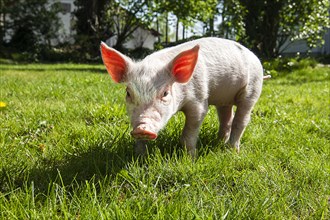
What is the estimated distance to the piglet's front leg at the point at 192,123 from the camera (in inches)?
116

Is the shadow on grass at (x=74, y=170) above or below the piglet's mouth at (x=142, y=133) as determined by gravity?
below

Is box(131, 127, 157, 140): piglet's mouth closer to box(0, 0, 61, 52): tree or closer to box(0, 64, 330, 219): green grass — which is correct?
box(0, 64, 330, 219): green grass

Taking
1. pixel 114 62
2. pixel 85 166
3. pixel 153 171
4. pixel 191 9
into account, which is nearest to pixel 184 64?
pixel 114 62

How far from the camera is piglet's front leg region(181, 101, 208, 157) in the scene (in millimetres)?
2953

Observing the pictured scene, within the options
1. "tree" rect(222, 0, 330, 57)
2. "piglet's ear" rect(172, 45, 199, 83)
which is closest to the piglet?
"piglet's ear" rect(172, 45, 199, 83)

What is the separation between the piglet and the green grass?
0.23m

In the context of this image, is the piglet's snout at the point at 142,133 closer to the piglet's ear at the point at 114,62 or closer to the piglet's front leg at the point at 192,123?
the piglet's ear at the point at 114,62

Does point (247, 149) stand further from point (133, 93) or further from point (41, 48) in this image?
point (41, 48)

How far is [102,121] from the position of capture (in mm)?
4234

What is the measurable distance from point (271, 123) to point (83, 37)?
17.1 metres

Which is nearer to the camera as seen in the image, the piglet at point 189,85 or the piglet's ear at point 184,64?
the piglet at point 189,85

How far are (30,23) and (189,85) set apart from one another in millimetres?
19365

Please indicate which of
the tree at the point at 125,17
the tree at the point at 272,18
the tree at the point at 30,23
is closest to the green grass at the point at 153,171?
the tree at the point at 272,18

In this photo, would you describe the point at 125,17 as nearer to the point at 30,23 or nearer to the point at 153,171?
the point at 30,23
